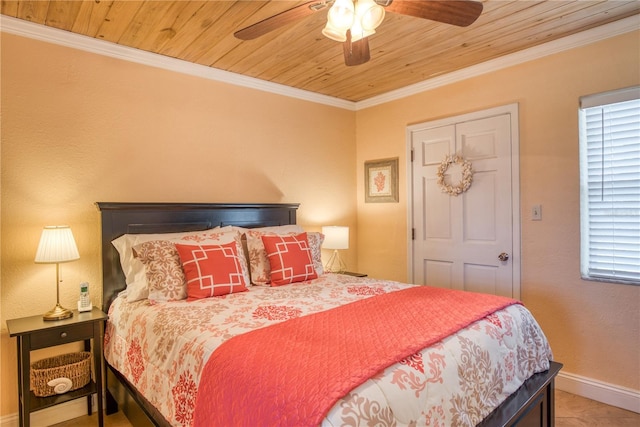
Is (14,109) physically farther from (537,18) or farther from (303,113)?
(537,18)

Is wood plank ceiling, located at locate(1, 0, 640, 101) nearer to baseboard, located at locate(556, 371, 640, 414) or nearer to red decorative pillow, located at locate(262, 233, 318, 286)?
red decorative pillow, located at locate(262, 233, 318, 286)

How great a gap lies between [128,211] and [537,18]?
2969 millimetres

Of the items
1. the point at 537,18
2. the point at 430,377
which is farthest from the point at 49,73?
the point at 537,18

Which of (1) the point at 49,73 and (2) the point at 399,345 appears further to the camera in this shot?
(1) the point at 49,73

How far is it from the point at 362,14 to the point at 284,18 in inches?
14.4

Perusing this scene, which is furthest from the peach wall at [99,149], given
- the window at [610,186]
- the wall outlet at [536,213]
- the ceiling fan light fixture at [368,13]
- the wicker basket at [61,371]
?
the window at [610,186]

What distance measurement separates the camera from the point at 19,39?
2268 millimetres

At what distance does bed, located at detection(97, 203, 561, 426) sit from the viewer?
1.17 meters

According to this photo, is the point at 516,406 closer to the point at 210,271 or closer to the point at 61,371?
the point at 210,271

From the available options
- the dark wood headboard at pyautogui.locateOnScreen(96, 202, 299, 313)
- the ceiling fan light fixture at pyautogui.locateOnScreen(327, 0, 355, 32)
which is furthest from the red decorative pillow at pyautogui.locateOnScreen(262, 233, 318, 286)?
the ceiling fan light fixture at pyautogui.locateOnScreen(327, 0, 355, 32)

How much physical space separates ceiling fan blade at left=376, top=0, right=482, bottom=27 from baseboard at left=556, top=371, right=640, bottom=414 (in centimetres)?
250

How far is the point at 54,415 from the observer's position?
2.33 metres

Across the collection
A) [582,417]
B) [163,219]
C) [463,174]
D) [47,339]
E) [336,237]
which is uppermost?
[463,174]

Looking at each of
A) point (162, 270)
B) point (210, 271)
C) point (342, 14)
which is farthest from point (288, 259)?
point (342, 14)
